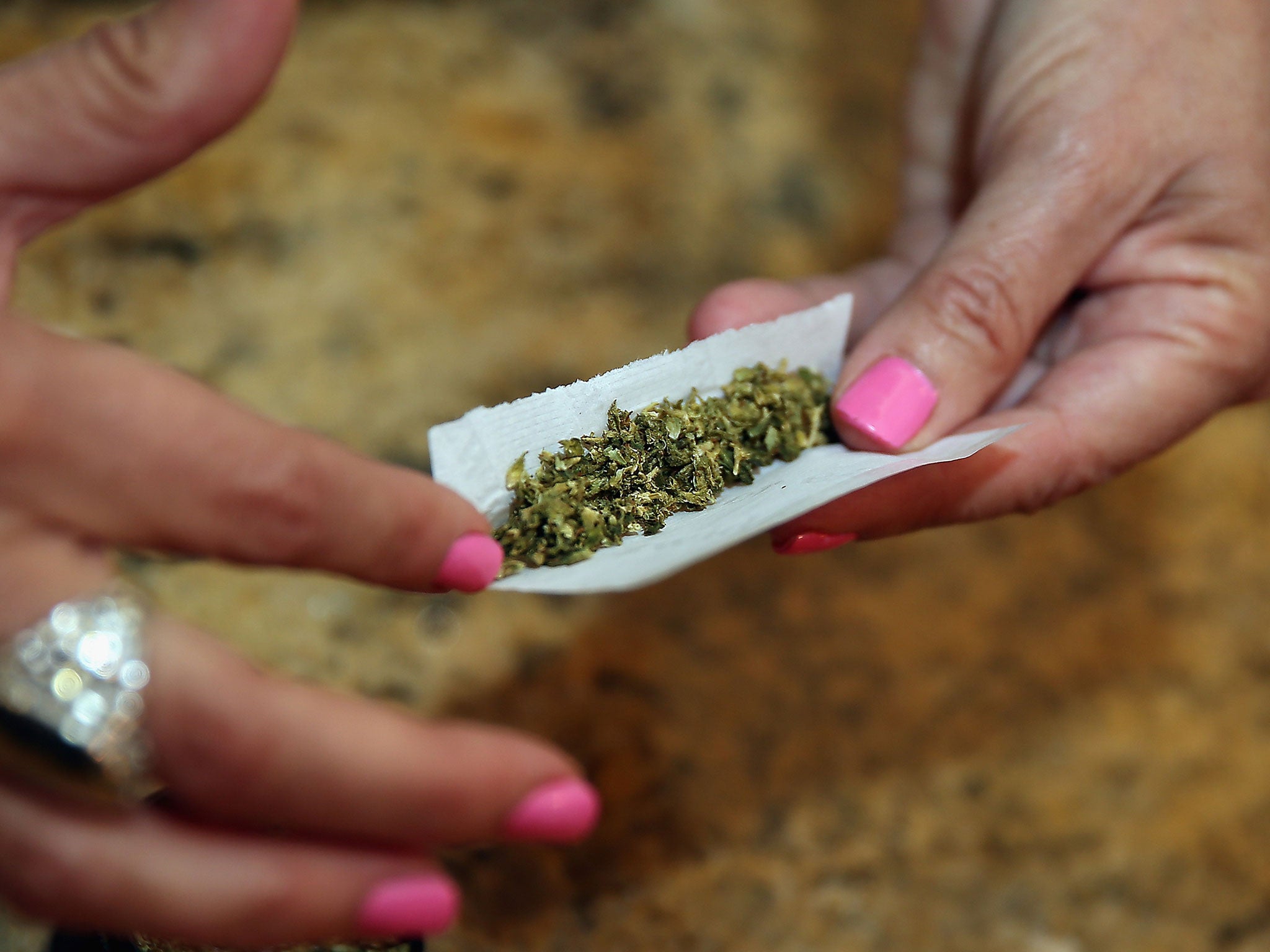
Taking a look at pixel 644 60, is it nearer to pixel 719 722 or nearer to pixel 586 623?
pixel 586 623

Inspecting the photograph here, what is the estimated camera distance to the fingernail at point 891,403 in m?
1.41

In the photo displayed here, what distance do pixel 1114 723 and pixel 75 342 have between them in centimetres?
212

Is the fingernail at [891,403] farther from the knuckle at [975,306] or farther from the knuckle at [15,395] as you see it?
the knuckle at [15,395]

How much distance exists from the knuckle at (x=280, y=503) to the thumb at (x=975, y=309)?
82 cm

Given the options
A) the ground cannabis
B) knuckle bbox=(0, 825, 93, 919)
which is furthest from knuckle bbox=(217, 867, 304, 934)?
the ground cannabis

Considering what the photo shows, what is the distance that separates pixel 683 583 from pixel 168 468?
53.5 inches

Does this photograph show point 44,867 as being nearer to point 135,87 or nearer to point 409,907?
point 409,907

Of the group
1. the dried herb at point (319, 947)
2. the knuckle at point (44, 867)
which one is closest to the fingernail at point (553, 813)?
the dried herb at point (319, 947)

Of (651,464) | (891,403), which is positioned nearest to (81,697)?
(651,464)

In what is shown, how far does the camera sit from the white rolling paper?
3.80ft

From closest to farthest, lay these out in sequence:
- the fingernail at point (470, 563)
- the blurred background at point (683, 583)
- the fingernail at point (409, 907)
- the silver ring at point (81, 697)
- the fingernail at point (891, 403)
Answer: the silver ring at point (81, 697), the fingernail at point (409, 907), the fingernail at point (470, 563), the fingernail at point (891, 403), the blurred background at point (683, 583)

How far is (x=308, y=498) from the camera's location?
96 centimetres

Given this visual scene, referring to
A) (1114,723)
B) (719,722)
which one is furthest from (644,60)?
(1114,723)

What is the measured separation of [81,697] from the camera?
86 cm
